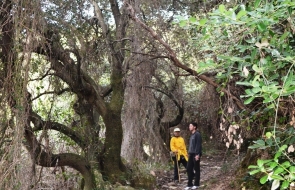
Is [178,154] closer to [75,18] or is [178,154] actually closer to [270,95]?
[75,18]

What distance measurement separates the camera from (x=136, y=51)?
759 cm

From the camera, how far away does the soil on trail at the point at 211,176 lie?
722 cm

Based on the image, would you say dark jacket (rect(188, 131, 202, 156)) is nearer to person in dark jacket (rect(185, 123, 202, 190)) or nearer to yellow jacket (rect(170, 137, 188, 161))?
person in dark jacket (rect(185, 123, 202, 190))

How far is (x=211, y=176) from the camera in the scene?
889 centimetres

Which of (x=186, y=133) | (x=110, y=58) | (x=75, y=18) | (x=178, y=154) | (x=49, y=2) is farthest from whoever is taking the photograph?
(x=186, y=133)

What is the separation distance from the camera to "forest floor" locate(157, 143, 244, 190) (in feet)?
23.5

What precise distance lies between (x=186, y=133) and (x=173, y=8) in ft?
22.0

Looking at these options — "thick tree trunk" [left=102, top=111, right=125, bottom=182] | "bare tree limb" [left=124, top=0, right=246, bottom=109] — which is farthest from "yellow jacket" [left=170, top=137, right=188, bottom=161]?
"bare tree limb" [left=124, top=0, right=246, bottom=109]

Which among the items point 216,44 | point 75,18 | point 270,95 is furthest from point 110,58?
point 270,95

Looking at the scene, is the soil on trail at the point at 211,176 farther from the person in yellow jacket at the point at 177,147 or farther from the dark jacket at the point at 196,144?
the dark jacket at the point at 196,144

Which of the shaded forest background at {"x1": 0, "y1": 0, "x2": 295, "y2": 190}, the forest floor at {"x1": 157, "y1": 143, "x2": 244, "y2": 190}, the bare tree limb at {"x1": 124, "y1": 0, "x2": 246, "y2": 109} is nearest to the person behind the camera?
the shaded forest background at {"x1": 0, "y1": 0, "x2": 295, "y2": 190}

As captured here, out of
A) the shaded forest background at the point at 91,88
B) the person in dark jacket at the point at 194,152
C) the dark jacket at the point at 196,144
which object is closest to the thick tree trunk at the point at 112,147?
the shaded forest background at the point at 91,88

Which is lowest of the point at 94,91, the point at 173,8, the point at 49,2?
the point at 94,91

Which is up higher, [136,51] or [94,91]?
[136,51]
